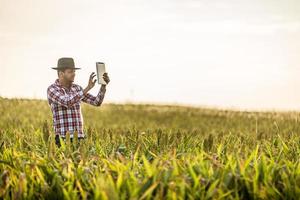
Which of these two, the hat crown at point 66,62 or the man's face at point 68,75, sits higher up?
the hat crown at point 66,62

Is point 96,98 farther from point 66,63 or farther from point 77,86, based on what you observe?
point 66,63

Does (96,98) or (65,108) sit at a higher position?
(96,98)

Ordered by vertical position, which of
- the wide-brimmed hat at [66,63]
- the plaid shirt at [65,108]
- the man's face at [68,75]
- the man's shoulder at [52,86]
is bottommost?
the plaid shirt at [65,108]

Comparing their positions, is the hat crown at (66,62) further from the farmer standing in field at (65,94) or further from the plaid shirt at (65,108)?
the plaid shirt at (65,108)

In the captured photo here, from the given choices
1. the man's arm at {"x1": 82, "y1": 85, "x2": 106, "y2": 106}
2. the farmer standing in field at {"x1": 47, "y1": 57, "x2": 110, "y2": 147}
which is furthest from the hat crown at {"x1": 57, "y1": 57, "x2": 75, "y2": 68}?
the man's arm at {"x1": 82, "y1": 85, "x2": 106, "y2": 106}

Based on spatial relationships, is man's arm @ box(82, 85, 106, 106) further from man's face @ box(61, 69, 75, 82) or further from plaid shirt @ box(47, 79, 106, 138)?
man's face @ box(61, 69, 75, 82)

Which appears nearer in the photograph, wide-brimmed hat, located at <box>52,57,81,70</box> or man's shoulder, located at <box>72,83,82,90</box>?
wide-brimmed hat, located at <box>52,57,81,70</box>

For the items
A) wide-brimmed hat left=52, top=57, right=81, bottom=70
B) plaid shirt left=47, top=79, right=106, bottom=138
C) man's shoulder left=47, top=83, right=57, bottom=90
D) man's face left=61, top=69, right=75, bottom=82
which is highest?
wide-brimmed hat left=52, top=57, right=81, bottom=70

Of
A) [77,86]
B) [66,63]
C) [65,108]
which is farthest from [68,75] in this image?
[65,108]

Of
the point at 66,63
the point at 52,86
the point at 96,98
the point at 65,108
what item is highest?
the point at 66,63

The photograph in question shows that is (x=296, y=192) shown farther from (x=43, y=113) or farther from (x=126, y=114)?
(x=126, y=114)

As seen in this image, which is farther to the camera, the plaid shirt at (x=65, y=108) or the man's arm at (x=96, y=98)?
the man's arm at (x=96, y=98)

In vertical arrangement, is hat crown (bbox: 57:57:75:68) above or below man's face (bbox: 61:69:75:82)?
above

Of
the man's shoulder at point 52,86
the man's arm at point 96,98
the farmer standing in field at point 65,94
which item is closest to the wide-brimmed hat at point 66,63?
the farmer standing in field at point 65,94
